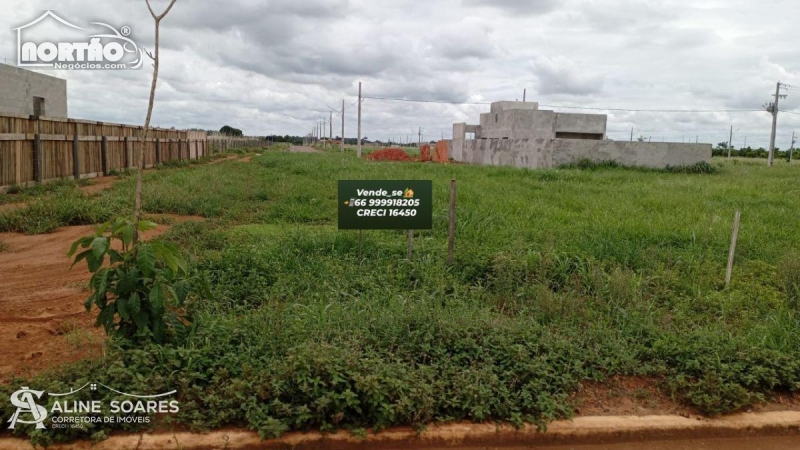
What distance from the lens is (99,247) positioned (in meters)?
3.50

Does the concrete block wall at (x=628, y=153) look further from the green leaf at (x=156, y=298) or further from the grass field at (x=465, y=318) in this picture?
the green leaf at (x=156, y=298)

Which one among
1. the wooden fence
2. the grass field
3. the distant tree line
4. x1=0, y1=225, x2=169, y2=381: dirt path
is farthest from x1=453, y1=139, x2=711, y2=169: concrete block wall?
the distant tree line

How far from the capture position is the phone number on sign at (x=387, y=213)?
19.9 feet

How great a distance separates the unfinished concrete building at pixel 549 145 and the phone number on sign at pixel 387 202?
20.1m

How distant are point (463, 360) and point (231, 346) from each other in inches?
63.2

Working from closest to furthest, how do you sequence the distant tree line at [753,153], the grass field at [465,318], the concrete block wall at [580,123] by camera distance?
the grass field at [465,318] < the concrete block wall at [580,123] < the distant tree line at [753,153]

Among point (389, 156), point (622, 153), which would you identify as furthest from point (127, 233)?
point (389, 156)

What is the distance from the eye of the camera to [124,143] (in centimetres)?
1928

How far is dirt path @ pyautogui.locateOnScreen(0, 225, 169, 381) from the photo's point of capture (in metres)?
4.02

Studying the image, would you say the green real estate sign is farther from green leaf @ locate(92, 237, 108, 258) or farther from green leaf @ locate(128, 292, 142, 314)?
green leaf @ locate(92, 237, 108, 258)

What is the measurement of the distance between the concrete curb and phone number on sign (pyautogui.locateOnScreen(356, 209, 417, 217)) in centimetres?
307

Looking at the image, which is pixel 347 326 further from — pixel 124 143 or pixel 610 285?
pixel 124 143

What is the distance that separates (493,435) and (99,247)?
2.67m

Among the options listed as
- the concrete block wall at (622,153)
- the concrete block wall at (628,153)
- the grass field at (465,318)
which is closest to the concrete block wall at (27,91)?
the grass field at (465,318)
